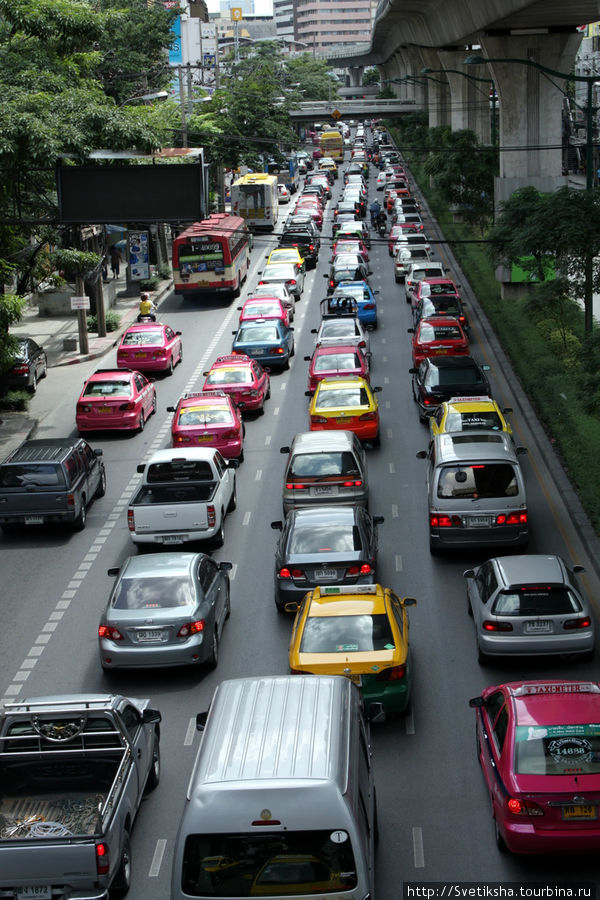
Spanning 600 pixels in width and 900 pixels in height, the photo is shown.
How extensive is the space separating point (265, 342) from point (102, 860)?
2688 cm

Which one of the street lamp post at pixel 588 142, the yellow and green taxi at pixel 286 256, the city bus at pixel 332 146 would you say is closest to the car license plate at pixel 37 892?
the street lamp post at pixel 588 142

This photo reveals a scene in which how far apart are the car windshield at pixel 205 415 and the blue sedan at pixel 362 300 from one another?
1500cm

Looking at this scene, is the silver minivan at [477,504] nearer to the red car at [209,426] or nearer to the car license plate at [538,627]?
the car license plate at [538,627]

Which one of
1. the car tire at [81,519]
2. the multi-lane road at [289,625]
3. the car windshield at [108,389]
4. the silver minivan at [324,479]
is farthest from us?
the car windshield at [108,389]

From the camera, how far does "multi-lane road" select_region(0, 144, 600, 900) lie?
38.5ft

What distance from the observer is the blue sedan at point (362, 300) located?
137 feet

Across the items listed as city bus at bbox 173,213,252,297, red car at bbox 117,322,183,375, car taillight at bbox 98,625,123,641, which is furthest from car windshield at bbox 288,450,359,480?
city bus at bbox 173,213,252,297

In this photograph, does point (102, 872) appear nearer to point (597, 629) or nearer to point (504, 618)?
point (504, 618)

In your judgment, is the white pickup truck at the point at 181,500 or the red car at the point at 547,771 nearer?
the red car at the point at 547,771

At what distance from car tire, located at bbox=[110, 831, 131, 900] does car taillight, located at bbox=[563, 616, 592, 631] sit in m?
6.45

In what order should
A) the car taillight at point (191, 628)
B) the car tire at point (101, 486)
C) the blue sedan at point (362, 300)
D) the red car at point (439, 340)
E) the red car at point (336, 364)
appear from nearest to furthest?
the car taillight at point (191, 628) → the car tire at point (101, 486) → the red car at point (336, 364) → the red car at point (439, 340) → the blue sedan at point (362, 300)

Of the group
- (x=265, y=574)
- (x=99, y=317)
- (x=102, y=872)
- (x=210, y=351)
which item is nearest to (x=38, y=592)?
(x=265, y=574)

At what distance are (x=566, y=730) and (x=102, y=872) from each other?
4.11 metres

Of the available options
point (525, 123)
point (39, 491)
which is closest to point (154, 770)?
point (39, 491)
